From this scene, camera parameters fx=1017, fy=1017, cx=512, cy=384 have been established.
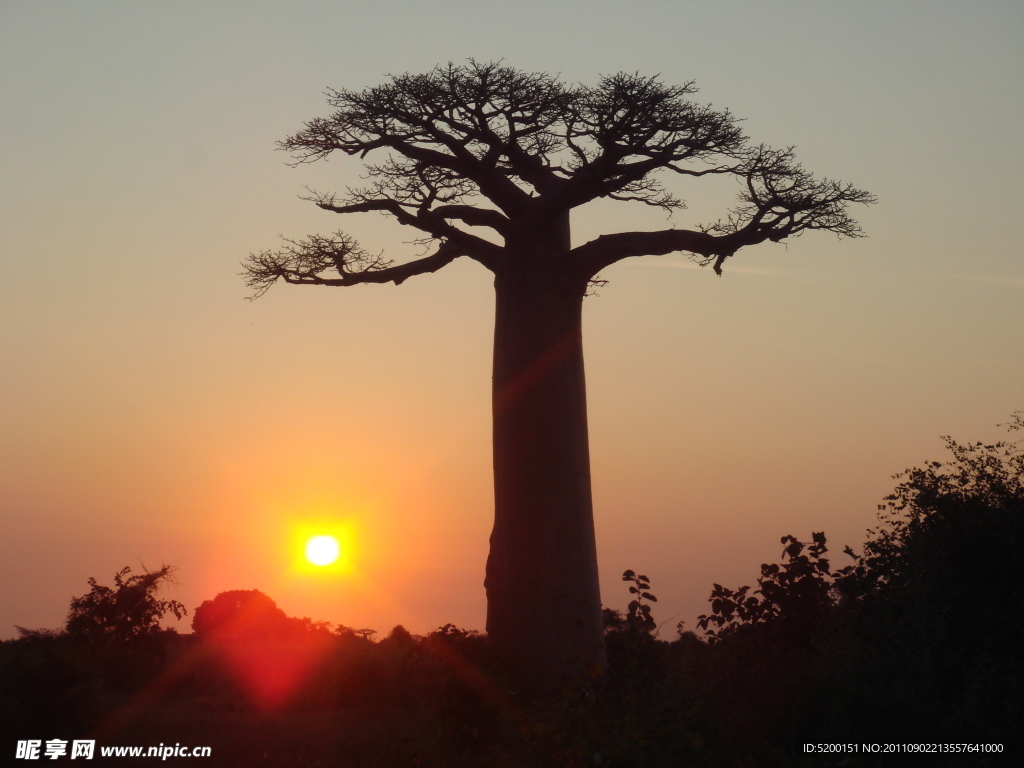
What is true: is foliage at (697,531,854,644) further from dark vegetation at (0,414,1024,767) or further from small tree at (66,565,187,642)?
small tree at (66,565,187,642)

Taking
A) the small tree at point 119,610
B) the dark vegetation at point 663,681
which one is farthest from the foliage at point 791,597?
the small tree at point 119,610

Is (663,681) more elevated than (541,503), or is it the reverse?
(541,503)

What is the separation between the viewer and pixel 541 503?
24.5 ft

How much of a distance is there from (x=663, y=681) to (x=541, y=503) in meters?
1.56

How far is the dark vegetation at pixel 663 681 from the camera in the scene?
5664 millimetres

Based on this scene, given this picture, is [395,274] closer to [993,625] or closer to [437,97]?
[437,97]

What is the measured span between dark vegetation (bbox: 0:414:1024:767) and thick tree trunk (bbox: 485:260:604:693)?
279mm

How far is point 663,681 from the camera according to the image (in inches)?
261

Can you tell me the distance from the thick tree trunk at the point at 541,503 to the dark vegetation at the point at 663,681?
279 millimetres

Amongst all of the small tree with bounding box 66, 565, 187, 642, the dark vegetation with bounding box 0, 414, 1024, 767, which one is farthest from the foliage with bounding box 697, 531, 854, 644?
the small tree with bounding box 66, 565, 187, 642

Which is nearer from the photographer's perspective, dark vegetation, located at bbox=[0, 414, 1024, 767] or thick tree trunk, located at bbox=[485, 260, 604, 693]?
dark vegetation, located at bbox=[0, 414, 1024, 767]

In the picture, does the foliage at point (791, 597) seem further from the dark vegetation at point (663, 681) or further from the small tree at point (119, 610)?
the small tree at point (119, 610)

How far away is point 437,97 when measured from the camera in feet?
26.3

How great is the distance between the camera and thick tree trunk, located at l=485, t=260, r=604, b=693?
7305 millimetres
